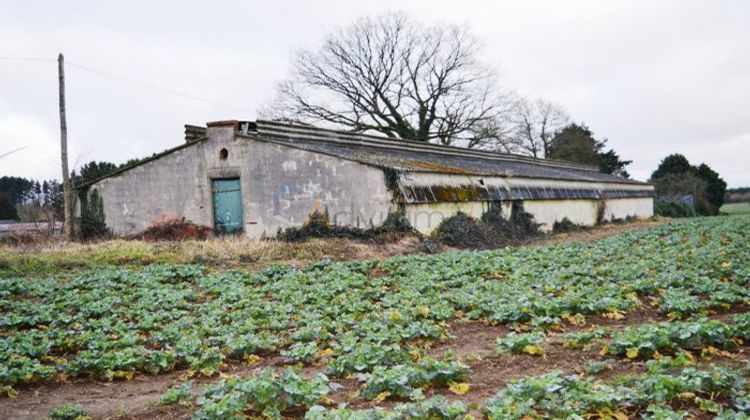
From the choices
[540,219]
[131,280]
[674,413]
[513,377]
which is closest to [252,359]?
[513,377]

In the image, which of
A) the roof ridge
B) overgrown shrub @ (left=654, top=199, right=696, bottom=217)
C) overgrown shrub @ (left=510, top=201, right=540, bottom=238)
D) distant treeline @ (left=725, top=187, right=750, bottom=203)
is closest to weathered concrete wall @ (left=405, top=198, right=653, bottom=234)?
overgrown shrub @ (left=510, top=201, right=540, bottom=238)

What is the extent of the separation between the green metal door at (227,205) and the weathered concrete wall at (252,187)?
0.23 metres

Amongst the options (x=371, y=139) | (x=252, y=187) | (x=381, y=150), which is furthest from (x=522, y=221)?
(x=252, y=187)

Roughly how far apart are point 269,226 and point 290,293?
430 inches

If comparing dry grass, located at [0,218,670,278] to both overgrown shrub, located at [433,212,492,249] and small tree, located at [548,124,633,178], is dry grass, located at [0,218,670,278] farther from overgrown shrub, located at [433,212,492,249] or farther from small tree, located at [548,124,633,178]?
small tree, located at [548,124,633,178]

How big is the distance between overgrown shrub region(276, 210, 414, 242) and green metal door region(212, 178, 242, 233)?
2.33m

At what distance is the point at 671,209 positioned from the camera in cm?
4747

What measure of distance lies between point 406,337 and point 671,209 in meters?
46.6

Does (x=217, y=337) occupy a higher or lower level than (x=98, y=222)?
lower

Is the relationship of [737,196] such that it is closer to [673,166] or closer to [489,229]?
[673,166]

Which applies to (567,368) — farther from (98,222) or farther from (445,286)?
(98,222)

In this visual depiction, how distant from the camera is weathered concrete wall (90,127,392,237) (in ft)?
64.1

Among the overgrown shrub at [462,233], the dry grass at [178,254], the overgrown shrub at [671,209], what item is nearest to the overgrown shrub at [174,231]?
the dry grass at [178,254]

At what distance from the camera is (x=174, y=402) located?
5305 millimetres
